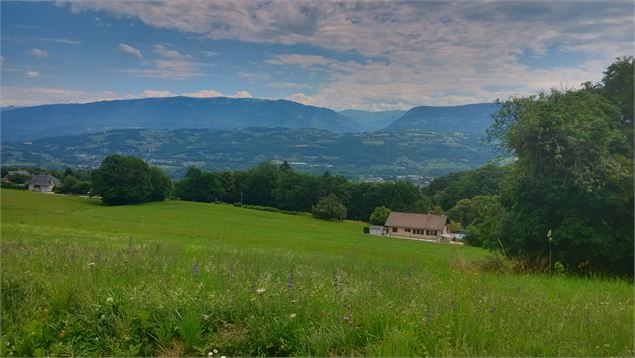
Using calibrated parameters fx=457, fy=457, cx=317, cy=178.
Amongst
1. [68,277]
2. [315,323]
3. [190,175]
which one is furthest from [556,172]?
[190,175]

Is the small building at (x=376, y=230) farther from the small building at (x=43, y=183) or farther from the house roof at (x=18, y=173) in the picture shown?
the house roof at (x=18, y=173)

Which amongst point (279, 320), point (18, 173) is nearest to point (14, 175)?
point (18, 173)

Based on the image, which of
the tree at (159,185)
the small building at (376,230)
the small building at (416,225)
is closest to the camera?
the small building at (376,230)

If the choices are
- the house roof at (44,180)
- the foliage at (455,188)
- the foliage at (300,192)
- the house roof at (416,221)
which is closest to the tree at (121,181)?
the house roof at (44,180)

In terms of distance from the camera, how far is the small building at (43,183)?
81.3 m

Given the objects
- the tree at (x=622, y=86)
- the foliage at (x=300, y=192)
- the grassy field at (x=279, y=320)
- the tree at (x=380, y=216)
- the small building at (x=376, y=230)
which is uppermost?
the tree at (x=622, y=86)

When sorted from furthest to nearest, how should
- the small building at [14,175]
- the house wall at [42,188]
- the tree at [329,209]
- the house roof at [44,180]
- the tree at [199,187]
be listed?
the tree at [199,187] < the tree at [329,209] < the house roof at [44,180] < the house wall at [42,188] < the small building at [14,175]

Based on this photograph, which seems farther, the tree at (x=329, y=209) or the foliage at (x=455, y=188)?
the foliage at (x=455, y=188)

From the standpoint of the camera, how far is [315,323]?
182 inches

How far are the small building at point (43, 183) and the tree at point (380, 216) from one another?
58.8 metres

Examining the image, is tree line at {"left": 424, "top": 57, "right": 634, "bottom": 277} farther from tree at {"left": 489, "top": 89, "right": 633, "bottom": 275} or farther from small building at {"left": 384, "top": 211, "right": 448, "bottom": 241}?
small building at {"left": 384, "top": 211, "right": 448, "bottom": 241}

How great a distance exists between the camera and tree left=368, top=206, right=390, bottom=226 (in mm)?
86387

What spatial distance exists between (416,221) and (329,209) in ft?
54.6

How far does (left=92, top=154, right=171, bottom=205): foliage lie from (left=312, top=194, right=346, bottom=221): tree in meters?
28.2
